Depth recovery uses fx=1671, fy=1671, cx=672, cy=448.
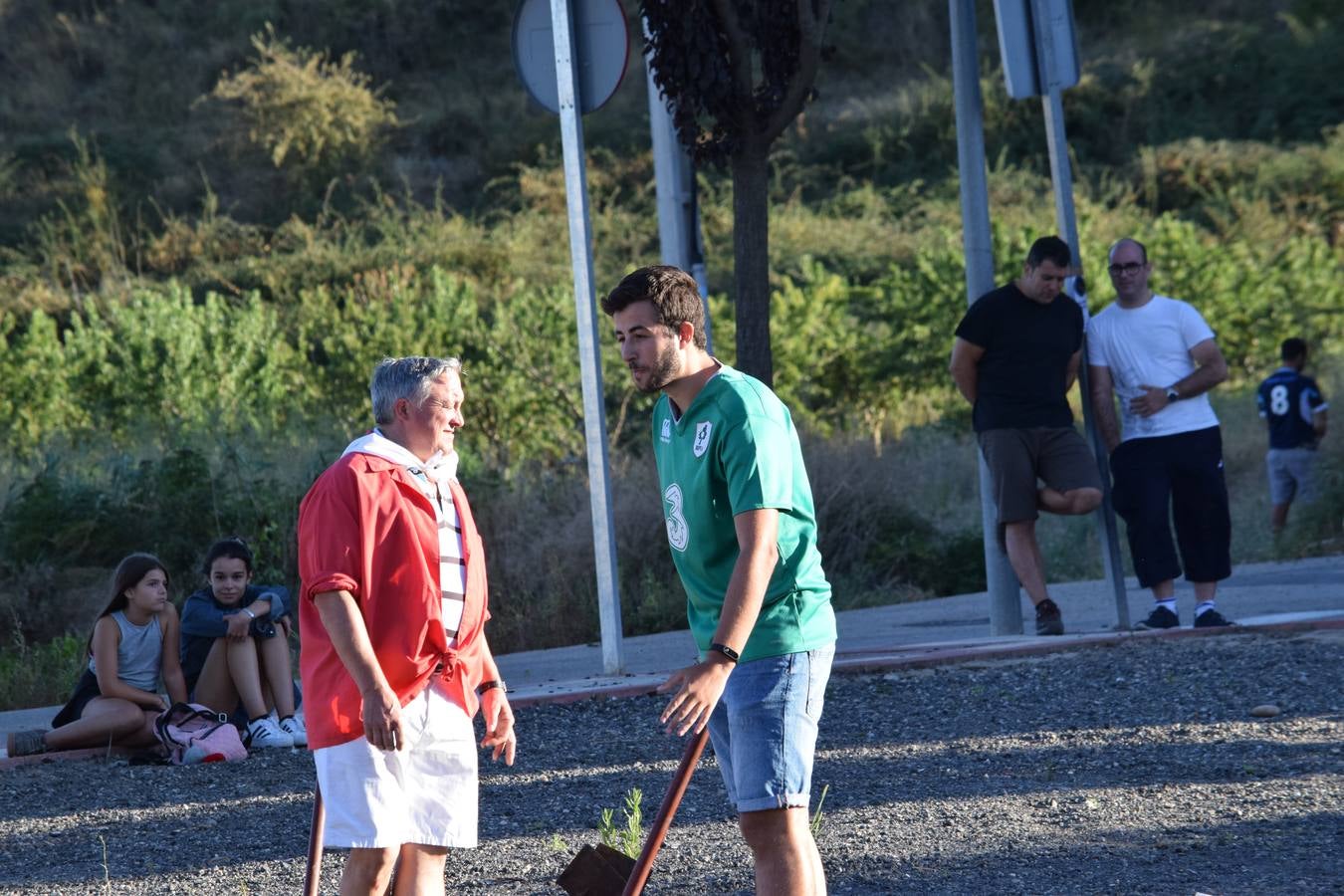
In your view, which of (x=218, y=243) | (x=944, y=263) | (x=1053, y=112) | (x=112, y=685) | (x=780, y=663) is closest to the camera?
(x=780, y=663)

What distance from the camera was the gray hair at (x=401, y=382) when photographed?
4.01 meters

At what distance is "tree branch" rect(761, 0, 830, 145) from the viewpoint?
28.7ft

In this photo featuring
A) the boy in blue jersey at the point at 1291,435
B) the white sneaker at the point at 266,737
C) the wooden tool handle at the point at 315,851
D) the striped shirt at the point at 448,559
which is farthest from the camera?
the boy in blue jersey at the point at 1291,435

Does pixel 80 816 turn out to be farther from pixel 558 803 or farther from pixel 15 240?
pixel 15 240

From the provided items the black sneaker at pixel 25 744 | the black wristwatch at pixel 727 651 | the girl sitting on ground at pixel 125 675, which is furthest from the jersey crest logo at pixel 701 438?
the black sneaker at pixel 25 744

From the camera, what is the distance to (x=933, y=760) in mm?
6297

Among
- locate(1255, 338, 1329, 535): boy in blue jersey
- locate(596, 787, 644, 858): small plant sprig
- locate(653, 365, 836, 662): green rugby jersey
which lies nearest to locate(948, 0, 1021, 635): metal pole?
locate(596, 787, 644, 858): small plant sprig

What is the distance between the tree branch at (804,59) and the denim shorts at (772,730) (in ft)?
18.3

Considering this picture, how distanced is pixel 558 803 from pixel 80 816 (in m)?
1.76

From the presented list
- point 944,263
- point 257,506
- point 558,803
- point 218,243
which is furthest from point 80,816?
point 218,243

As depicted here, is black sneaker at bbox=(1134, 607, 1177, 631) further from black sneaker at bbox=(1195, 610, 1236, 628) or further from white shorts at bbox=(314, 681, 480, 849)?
white shorts at bbox=(314, 681, 480, 849)

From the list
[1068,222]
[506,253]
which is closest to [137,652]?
[1068,222]

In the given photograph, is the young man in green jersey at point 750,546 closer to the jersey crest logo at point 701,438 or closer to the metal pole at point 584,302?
the jersey crest logo at point 701,438

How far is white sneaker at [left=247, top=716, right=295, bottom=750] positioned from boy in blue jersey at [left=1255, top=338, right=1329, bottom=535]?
32.7 ft
